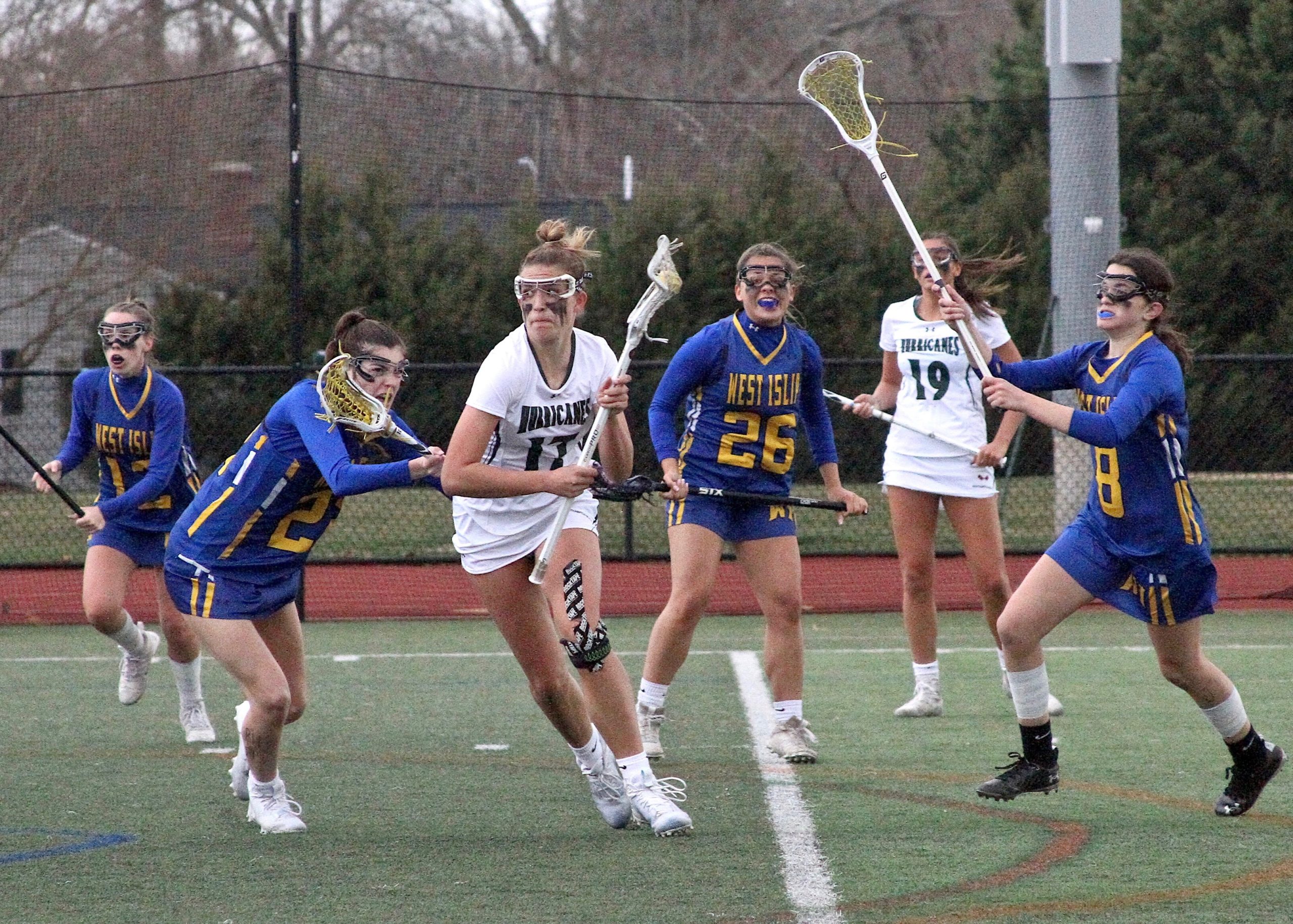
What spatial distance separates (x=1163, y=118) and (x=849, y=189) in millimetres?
3902

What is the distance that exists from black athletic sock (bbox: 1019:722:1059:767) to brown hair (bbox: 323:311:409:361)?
2.25m

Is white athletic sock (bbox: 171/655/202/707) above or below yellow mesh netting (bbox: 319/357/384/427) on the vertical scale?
below

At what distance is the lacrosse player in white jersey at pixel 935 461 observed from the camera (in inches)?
274

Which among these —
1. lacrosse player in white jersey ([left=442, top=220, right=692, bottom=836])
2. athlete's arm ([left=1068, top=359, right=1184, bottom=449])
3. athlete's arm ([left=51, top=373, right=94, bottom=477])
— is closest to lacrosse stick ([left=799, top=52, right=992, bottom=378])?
athlete's arm ([left=1068, top=359, right=1184, bottom=449])

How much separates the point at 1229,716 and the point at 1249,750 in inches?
4.7

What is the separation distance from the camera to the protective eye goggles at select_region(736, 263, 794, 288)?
6145 millimetres

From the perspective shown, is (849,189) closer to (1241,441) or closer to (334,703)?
(1241,441)

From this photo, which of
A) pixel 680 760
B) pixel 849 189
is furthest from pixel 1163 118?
pixel 680 760

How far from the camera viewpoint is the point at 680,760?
245 inches

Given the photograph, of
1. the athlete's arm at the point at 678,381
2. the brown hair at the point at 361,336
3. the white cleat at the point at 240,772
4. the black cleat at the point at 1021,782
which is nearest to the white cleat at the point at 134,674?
the white cleat at the point at 240,772

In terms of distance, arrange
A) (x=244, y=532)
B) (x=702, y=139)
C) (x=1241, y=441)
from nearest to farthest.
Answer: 1. (x=244, y=532)
2. (x=1241, y=441)
3. (x=702, y=139)

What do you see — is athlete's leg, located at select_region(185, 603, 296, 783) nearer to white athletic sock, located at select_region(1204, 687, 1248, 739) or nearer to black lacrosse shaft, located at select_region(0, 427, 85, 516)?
black lacrosse shaft, located at select_region(0, 427, 85, 516)

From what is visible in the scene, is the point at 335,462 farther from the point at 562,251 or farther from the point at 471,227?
the point at 471,227

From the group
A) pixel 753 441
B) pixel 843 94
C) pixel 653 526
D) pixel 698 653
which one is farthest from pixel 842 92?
pixel 653 526
